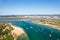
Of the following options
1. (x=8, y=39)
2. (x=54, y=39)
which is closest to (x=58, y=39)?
(x=54, y=39)

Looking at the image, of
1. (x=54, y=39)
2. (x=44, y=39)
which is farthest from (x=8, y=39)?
(x=54, y=39)

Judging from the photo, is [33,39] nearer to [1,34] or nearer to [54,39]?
[54,39]

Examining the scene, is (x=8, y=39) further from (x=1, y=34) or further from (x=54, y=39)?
(x=54, y=39)

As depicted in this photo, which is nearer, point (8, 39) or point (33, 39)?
point (8, 39)

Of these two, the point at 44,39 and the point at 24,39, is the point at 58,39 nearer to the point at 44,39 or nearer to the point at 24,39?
the point at 44,39

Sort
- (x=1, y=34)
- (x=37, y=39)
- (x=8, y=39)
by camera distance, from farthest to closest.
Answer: (x=1, y=34) → (x=37, y=39) → (x=8, y=39)

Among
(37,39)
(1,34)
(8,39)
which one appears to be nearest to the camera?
(8,39)

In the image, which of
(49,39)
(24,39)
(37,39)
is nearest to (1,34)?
(24,39)

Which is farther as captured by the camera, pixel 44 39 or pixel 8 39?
pixel 44 39
